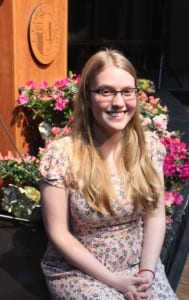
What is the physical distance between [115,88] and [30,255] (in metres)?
1.40

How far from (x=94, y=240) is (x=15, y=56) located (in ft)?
5.58

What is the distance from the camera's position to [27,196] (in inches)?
132

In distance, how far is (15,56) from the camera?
347 centimetres

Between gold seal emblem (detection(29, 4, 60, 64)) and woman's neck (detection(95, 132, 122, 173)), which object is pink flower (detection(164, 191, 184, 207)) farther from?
gold seal emblem (detection(29, 4, 60, 64))

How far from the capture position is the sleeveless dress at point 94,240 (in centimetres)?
211

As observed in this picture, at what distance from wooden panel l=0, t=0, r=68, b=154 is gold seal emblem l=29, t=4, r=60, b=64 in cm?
1

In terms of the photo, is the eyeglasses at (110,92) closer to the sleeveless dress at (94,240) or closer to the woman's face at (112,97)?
the woman's face at (112,97)

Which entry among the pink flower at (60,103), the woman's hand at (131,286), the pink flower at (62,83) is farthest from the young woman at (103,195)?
the pink flower at (62,83)

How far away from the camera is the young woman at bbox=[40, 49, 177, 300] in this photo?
2111 mm

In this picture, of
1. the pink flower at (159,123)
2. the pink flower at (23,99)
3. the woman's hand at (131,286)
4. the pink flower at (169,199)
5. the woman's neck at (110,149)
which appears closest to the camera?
the woman's hand at (131,286)

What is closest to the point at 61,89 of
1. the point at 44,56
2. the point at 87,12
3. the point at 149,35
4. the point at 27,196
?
the point at 44,56

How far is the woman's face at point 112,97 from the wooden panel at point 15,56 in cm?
145

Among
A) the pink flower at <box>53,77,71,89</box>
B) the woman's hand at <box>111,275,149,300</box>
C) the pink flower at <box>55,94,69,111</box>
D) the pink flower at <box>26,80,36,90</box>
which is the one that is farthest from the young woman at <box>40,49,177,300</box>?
the pink flower at <box>53,77,71,89</box>

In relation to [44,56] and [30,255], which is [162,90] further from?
[30,255]
